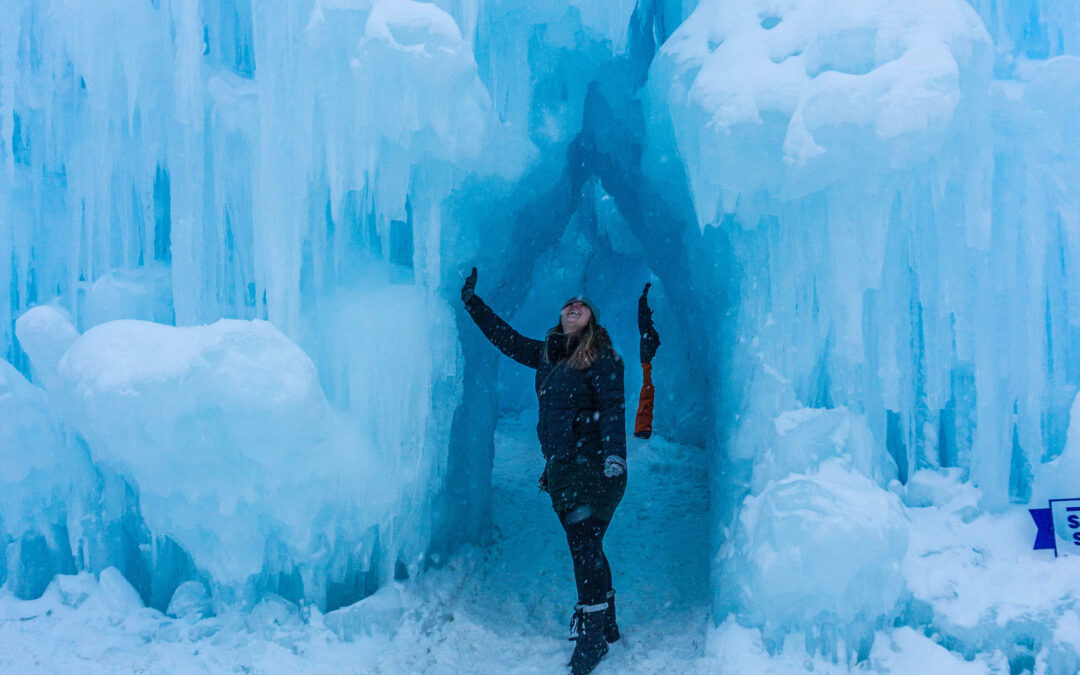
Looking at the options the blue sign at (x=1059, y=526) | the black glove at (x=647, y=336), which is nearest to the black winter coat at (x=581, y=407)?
the black glove at (x=647, y=336)

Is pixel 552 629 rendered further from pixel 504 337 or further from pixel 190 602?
pixel 190 602

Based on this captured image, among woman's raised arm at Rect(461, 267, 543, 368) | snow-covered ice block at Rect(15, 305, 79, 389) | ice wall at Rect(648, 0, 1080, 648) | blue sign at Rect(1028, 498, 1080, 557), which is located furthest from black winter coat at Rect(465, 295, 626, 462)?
snow-covered ice block at Rect(15, 305, 79, 389)

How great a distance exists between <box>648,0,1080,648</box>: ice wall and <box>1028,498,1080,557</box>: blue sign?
0.19m

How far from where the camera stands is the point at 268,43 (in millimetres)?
4242

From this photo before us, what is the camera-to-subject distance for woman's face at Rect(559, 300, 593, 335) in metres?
3.58

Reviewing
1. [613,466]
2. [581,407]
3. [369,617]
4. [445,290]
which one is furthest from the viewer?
[445,290]

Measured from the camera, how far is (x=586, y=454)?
344 centimetres

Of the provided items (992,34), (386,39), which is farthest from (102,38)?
(992,34)

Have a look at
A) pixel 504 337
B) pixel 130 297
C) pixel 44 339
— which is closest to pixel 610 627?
pixel 504 337

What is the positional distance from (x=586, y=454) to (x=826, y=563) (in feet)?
3.72

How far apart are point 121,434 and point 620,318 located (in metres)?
6.43

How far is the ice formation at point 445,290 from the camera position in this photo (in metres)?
3.49

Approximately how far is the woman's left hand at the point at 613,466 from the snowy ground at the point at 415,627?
0.95 meters

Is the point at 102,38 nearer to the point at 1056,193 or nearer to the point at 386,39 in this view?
the point at 386,39
